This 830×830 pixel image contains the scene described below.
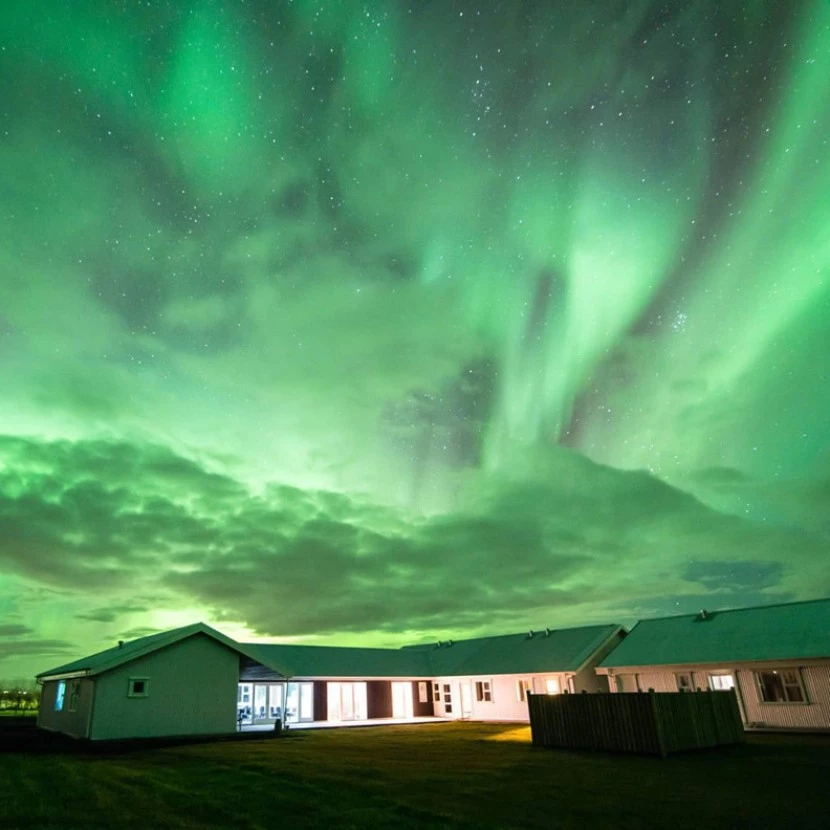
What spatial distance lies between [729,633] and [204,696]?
27.5 metres

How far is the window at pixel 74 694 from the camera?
3164cm

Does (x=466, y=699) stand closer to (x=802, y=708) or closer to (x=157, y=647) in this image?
(x=802, y=708)

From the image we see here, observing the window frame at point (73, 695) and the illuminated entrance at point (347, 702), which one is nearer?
the window frame at point (73, 695)

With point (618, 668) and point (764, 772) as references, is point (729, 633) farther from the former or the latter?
point (764, 772)

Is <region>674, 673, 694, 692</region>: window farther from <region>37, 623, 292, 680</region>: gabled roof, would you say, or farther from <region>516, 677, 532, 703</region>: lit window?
<region>37, 623, 292, 680</region>: gabled roof

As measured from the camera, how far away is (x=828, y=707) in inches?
1084

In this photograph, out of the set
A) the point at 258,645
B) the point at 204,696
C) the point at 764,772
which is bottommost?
the point at 764,772

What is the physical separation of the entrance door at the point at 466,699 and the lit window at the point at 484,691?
0.87 m

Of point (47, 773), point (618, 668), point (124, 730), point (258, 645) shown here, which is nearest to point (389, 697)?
point (258, 645)

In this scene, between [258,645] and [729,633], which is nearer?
[729,633]

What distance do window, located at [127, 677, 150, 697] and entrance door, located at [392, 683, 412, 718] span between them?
22649 mm

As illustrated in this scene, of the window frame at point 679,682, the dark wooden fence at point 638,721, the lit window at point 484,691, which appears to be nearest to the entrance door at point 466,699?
the lit window at point 484,691

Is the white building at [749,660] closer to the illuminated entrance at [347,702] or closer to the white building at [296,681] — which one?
the white building at [296,681]

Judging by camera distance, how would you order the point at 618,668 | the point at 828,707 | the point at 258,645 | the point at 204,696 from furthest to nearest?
the point at 258,645, the point at 618,668, the point at 204,696, the point at 828,707
